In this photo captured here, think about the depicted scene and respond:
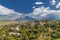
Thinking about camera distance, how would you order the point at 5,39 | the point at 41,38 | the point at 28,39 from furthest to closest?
the point at 5,39, the point at 28,39, the point at 41,38

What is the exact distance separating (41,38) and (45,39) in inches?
44.8

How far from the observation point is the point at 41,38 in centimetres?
5178

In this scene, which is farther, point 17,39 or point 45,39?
point 17,39

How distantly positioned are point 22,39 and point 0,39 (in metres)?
9.03

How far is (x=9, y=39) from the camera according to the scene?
6931 centimetres

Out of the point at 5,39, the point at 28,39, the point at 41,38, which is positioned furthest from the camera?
the point at 5,39

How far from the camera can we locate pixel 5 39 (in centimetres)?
7238

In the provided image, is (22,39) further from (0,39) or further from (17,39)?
(0,39)

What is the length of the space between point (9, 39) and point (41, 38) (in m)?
19.7

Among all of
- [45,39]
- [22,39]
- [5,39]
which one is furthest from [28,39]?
[45,39]

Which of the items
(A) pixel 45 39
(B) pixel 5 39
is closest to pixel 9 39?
(B) pixel 5 39

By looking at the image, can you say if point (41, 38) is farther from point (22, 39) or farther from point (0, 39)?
point (0, 39)

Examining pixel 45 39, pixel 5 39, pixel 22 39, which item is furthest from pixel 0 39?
pixel 45 39

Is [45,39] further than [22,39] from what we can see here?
No
